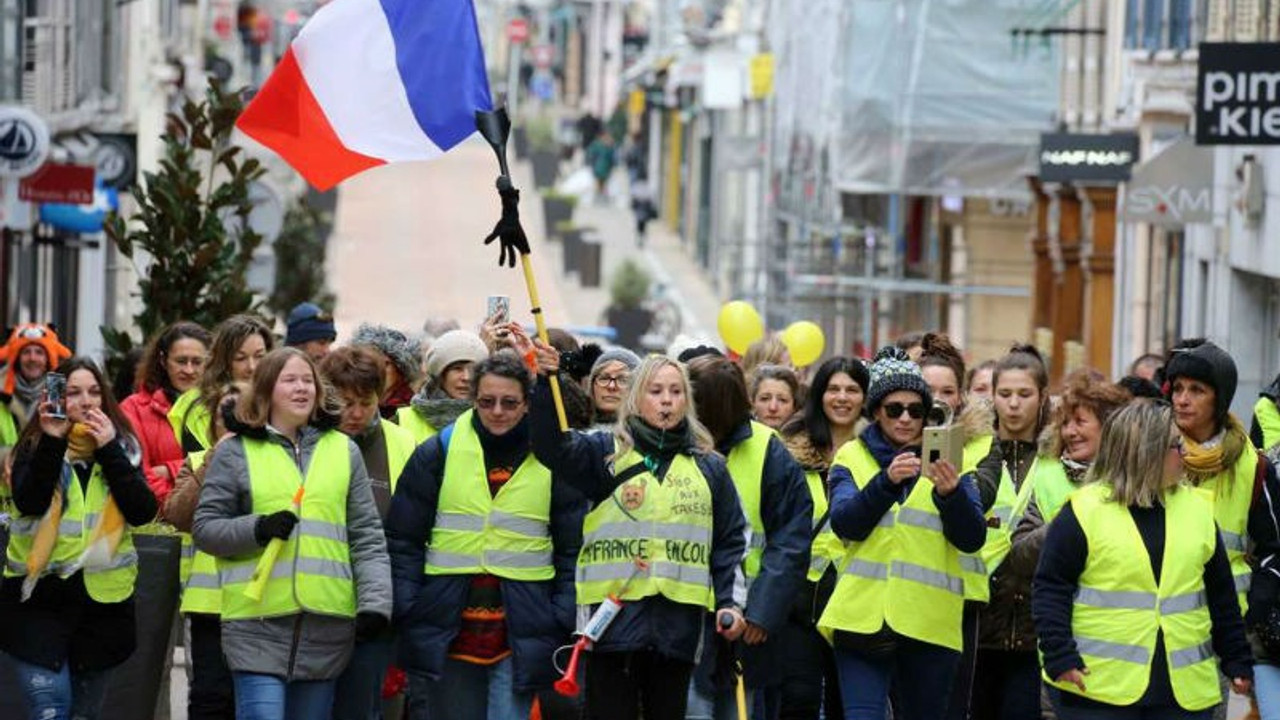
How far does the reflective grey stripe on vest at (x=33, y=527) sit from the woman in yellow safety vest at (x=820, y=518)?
241 cm

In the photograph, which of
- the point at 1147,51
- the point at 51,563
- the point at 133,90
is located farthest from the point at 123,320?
the point at 51,563

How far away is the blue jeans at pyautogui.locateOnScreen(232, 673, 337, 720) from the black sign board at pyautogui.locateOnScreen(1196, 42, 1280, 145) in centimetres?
876

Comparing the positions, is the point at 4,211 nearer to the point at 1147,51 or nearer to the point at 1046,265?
the point at 1147,51

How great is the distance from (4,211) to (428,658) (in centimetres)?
1545

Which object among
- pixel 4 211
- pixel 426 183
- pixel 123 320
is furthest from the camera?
pixel 426 183

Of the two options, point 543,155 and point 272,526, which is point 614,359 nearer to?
point 272,526

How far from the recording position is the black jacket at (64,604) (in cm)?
1043

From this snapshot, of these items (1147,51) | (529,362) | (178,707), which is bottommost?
(178,707)

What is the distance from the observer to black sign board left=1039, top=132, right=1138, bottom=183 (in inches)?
1100

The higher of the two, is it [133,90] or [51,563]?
[133,90]

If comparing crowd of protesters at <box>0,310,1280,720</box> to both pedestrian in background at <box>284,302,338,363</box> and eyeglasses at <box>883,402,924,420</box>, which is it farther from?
pedestrian in background at <box>284,302,338,363</box>

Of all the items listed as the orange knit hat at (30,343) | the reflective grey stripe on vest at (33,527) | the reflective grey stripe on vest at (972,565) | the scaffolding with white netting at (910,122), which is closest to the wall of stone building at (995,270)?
the scaffolding with white netting at (910,122)

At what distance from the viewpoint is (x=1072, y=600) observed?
30.6ft

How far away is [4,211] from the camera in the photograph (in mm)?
24750
